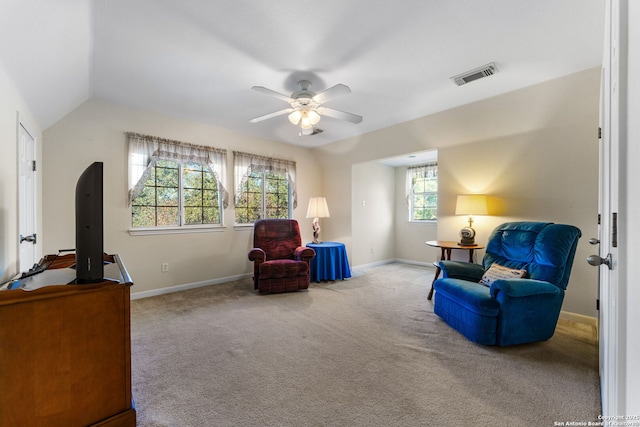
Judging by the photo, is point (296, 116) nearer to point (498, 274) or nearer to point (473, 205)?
point (473, 205)

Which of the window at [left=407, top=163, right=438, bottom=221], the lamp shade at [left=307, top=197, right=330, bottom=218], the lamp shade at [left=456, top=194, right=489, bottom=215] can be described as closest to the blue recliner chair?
the lamp shade at [left=456, top=194, right=489, bottom=215]

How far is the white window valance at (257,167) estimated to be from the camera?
4.66 meters

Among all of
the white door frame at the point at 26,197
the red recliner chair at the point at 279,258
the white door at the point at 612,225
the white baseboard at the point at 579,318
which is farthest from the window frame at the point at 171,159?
the white baseboard at the point at 579,318

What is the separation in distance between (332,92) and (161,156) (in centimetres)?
273

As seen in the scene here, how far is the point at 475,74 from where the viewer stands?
2820 mm

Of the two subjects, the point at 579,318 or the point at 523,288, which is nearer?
the point at 523,288

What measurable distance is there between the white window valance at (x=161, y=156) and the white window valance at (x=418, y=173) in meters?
3.99

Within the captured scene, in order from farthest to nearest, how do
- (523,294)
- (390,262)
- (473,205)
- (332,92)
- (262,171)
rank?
1. (390,262)
2. (262,171)
3. (473,205)
4. (332,92)
5. (523,294)

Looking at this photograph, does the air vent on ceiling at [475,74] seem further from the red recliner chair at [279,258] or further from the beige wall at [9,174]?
the beige wall at [9,174]

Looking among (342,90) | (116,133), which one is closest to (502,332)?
(342,90)

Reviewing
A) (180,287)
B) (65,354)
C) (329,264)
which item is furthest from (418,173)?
(65,354)

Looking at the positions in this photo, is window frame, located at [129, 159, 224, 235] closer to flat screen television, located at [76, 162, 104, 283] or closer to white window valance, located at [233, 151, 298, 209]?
white window valance, located at [233, 151, 298, 209]

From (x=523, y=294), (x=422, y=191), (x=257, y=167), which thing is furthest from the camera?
(x=422, y=191)

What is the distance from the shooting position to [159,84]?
9.96ft
